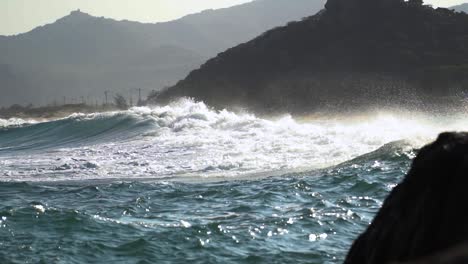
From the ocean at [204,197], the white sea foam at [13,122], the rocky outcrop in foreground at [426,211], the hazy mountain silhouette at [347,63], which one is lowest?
the white sea foam at [13,122]

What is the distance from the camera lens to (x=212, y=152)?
2191 centimetres

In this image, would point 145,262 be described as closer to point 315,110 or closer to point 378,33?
point 315,110

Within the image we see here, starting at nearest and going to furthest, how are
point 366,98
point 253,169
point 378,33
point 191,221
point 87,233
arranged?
point 87,233 < point 191,221 < point 253,169 < point 366,98 < point 378,33

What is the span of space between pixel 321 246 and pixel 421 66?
4894 cm

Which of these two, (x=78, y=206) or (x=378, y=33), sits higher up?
(x=378, y=33)

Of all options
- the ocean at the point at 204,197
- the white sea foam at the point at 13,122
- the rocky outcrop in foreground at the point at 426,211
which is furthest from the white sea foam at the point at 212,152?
the white sea foam at the point at 13,122

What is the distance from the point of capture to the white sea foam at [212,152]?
18.1 metres

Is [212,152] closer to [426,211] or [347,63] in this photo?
[426,211]

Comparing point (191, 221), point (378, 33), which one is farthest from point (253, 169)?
point (378, 33)

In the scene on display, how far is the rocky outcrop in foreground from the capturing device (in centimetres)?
297

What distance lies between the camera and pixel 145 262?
7762mm

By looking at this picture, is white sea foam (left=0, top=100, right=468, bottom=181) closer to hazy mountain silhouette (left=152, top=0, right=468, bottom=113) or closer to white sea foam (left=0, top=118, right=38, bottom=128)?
hazy mountain silhouette (left=152, top=0, right=468, bottom=113)

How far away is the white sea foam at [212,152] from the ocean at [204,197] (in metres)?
0.04

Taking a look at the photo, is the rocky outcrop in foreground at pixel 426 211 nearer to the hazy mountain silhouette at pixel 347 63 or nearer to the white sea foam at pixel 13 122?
the hazy mountain silhouette at pixel 347 63
